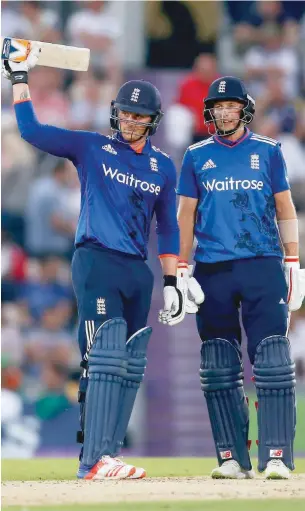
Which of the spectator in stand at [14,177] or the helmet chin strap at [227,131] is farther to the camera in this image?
the spectator in stand at [14,177]

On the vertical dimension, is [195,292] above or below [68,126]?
below

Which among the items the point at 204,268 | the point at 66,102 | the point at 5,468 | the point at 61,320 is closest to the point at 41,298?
the point at 61,320

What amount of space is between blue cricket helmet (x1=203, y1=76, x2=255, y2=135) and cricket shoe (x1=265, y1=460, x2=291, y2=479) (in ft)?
6.24

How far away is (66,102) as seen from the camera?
1443 centimetres

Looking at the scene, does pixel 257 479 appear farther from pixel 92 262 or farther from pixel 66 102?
pixel 66 102

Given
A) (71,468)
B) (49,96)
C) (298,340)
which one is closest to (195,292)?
(71,468)

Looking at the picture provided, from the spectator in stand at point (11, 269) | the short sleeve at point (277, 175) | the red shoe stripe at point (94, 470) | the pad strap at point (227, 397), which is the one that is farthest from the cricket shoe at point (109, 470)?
the spectator in stand at point (11, 269)

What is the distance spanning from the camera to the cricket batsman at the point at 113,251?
691 centimetres

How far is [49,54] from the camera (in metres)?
7.46

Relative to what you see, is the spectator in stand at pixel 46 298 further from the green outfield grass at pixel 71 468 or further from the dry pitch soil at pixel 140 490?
the dry pitch soil at pixel 140 490

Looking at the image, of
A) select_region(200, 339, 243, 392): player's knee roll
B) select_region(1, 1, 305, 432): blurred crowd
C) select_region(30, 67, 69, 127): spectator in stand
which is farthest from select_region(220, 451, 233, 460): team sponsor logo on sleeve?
select_region(30, 67, 69, 127): spectator in stand

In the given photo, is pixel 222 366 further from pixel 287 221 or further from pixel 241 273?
pixel 287 221

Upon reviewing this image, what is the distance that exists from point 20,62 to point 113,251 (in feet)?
3.79

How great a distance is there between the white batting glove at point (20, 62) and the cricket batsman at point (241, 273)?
1.07 metres
